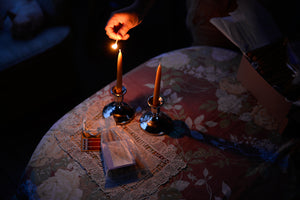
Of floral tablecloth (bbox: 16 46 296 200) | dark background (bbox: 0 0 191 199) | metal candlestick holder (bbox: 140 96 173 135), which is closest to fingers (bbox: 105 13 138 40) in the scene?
floral tablecloth (bbox: 16 46 296 200)

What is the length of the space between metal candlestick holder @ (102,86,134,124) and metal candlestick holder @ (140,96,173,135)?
64mm

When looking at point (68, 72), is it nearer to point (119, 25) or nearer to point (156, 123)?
point (119, 25)

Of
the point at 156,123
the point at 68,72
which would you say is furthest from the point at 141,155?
the point at 68,72

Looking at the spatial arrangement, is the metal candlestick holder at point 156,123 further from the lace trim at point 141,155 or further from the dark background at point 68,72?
the dark background at point 68,72

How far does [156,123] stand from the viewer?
3.31ft

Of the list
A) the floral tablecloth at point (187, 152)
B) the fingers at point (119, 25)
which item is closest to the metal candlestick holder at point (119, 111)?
the floral tablecloth at point (187, 152)

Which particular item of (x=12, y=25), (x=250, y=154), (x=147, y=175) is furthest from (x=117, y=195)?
(x=12, y=25)

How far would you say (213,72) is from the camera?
132 cm

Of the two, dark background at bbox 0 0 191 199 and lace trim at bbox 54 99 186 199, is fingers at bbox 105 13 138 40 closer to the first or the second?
lace trim at bbox 54 99 186 199

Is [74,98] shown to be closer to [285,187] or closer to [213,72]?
[213,72]

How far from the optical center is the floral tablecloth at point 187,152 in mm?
799

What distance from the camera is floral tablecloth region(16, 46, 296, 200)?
2.62ft

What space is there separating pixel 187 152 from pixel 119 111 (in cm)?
34

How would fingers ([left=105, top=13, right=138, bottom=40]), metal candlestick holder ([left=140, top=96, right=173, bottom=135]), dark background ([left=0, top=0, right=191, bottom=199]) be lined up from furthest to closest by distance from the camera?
dark background ([left=0, top=0, right=191, bottom=199]) → fingers ([left=105, top=13, right=138, bottom=40]) → metal candlestick holder ([left=140, top=96, right=173, bottom=135])
